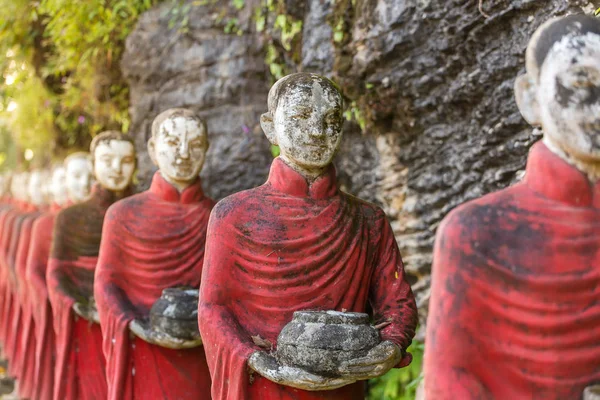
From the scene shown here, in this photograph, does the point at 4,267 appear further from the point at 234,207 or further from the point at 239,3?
the point at 234,207

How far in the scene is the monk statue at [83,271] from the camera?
6.31 metres

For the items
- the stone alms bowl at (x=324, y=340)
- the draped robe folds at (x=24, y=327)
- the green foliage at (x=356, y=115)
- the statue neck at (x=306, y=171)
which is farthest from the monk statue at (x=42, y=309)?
the stone alms bowl at (x=324, y=340)

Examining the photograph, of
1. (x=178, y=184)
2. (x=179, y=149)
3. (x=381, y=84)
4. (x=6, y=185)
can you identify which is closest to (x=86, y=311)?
(x=178, y=184)

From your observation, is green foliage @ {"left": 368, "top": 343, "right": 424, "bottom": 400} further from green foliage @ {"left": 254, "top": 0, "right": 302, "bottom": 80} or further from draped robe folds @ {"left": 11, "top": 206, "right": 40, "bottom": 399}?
draped robe folds @ {"left": 11, "top": 206, "right": 40, "bottom": 399}

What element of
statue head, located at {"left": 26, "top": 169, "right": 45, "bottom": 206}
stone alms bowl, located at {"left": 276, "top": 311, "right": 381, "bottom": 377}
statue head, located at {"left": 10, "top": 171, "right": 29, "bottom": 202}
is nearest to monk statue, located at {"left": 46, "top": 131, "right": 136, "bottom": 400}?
stone alms bowl, located at {"left": 276, "top": 311, "right": 381, "bottom": 377}

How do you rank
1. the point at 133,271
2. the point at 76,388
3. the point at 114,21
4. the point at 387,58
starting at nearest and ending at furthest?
the point at 133,271
the point at 387,58
the point at 76,388
the point at 114,21

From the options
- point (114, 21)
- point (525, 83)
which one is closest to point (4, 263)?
point (114, 21)

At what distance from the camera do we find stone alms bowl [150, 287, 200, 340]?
4.67 m

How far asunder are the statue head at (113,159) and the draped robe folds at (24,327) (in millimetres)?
2345

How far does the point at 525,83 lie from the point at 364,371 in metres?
1.31

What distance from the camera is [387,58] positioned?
6.03m

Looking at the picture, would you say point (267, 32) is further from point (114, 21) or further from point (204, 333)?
point (204, 333)

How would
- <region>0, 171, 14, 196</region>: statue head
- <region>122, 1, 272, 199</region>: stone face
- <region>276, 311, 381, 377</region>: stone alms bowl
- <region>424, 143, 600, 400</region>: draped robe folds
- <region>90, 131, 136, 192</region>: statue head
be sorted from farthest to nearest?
<region>0, 171, 14, 196</region>: statue head → <region>122, 1, 272, 199</region>: stone face → <region>90, 131, 136, 192</region>: statue head → <region>276, 311, 381, 377</region>: stone alms bowl → <region>424, 143, 600, 400</region>: draped robe folds

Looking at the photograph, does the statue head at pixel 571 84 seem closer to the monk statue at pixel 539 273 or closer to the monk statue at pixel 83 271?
the monk statue at pixel 539 273
